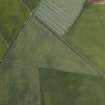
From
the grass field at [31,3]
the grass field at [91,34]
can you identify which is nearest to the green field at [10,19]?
the grass field at [31,3]

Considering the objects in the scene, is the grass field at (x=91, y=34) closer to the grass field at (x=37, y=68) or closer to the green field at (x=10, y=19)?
the grass field at (x=37, y=68)

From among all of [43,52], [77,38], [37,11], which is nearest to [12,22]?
[37,11]

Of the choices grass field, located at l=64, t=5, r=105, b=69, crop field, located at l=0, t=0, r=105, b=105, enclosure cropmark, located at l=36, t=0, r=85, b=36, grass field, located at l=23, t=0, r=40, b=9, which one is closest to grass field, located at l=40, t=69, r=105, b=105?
crop field, located at l=0, t=0, r=105, b=105

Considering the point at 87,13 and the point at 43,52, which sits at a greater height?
the point at 87,13

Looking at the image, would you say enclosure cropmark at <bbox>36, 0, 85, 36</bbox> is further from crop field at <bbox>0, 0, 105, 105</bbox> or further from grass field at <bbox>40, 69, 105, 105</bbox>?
grass field at <bbox>40, 69, 105, 105</bbox>

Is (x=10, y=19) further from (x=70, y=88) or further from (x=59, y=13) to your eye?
(x=70, y=88)

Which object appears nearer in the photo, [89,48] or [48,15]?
[89,48]

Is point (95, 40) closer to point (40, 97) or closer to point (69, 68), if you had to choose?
point (69, 68)
